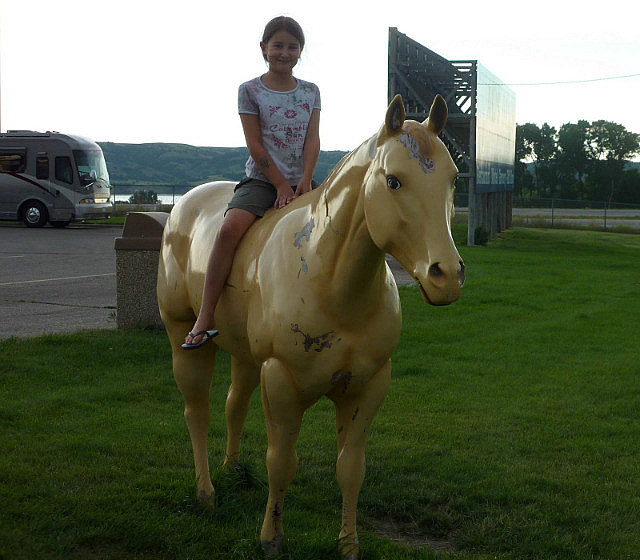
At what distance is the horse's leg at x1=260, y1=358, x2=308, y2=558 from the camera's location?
3.17 m

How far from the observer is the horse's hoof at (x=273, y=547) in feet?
11.4

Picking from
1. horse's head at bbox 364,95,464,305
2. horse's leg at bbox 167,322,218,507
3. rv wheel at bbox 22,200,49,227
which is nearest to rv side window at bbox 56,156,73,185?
rv wheel at bbox 22,200,49,227

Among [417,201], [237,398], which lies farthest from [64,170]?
[417,201]

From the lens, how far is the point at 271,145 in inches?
145

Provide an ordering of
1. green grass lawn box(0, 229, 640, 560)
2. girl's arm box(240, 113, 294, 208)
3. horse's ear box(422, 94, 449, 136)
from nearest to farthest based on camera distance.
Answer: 1. horse's ear box(422, 94, 449, 136)
2. girl's arm box(240, 113, 294, 208)
3. green grass lawn box(0, 229, 640, 560)

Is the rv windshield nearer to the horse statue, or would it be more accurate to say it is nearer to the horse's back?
the horse's back

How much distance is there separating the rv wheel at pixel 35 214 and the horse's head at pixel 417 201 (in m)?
27.9

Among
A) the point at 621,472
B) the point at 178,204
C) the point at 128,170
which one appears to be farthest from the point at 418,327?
the point at 128,170

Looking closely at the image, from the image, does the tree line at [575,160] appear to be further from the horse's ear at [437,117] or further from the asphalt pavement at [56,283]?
the horse's ear at [437,117]

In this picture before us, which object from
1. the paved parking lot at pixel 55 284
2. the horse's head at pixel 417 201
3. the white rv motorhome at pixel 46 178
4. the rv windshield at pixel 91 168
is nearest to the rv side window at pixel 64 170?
the white rv motorhome at pixel 46 178

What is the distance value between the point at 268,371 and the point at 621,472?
293cm

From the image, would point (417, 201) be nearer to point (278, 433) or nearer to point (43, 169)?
point (278, 433)

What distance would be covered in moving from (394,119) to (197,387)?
83.0 inches

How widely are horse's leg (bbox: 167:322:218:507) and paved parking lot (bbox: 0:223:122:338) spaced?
5177mm
